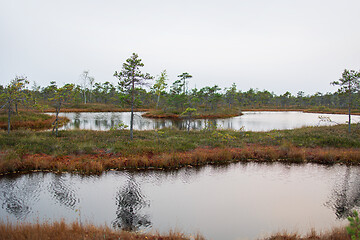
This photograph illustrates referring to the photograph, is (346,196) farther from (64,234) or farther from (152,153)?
(64,234)

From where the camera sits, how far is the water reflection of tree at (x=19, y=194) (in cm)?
870

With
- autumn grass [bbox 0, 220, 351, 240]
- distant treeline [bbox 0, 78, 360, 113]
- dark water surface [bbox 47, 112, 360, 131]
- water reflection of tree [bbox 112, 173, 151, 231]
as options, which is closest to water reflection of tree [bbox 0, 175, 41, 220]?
autumn grass [bbox 0, 220, 351, 240]

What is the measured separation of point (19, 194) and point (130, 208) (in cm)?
578

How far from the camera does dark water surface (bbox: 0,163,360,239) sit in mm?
8250

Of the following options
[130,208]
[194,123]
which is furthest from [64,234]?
[194,123]

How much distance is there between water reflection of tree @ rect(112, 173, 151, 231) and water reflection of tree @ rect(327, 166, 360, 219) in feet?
28.0

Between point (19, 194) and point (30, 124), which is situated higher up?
point (30, 124)

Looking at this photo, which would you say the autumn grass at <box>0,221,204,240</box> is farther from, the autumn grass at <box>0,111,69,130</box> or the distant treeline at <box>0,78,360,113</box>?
the distant treeline at <box>0,78,360,113</box>

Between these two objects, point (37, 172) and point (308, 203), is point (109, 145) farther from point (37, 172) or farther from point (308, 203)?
point (308, 203)

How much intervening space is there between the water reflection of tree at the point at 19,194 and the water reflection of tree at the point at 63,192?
72 centimetres

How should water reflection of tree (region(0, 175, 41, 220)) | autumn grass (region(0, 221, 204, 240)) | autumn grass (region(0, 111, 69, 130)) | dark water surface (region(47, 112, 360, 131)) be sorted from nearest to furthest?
autumn grass (region(0, 221, 204, 240)) < water reflection of tree (region(0, 175, 41, 220)) < autumn grass (region(0, 111, 69, 130)) < dark water surface (region(47, 112, 360, 131))

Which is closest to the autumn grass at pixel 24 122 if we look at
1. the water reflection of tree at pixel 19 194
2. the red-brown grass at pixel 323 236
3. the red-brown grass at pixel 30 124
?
the red-brown grass at pixel 30 124

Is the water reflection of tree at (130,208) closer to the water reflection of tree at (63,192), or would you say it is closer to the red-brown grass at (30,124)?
the water reflection of tree at (63,192)

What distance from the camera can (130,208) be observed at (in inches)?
362
